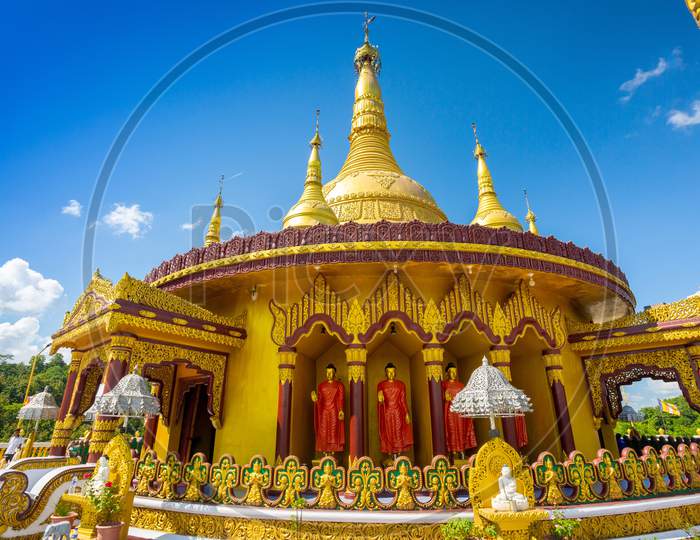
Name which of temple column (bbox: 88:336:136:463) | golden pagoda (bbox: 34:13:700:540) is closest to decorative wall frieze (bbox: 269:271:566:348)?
golden pagoda (bbox: 34:13:700:540)

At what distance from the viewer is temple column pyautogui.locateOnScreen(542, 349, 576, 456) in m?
10.5

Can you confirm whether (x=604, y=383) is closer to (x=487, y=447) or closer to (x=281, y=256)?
(x=487, y=447)

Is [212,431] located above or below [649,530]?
above

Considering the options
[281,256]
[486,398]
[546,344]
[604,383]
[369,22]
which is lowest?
[486,398]

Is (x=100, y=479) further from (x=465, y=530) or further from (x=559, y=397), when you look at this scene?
(x=559, y=397)

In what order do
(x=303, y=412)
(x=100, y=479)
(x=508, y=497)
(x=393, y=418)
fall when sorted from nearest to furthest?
(x=508, y=497) < (x=100, y=479) < (x=393, y=418) < (x=303, y=412)

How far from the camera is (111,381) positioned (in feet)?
26.7

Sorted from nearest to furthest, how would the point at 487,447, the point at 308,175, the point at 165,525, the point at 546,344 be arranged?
the point at 487,447
the point at 165,525
the point at 546,344
the point at 308,175

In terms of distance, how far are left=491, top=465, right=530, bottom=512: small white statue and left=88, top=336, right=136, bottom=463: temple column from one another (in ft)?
23.2

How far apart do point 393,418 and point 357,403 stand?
1162 mm

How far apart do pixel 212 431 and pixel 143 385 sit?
7641 mm

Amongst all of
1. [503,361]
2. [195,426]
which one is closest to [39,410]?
[195,426]

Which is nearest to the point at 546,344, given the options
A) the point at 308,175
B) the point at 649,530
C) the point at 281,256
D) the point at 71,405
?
the point at 649,530

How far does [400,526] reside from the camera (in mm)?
6391
